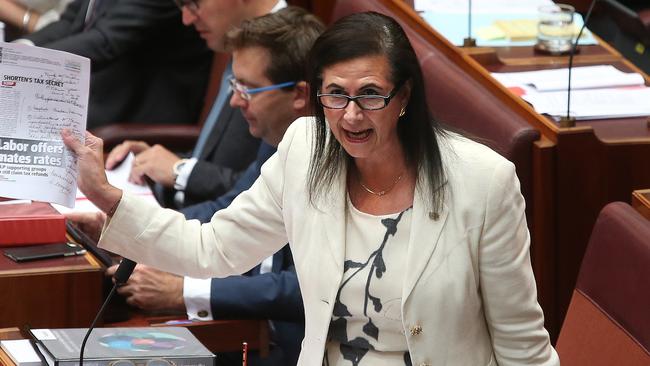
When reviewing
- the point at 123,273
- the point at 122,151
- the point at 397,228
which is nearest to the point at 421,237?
the point at 397,228

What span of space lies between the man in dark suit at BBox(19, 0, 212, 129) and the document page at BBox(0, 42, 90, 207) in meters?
2.05

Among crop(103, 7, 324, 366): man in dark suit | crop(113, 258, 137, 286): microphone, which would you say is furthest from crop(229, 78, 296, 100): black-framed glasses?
crop(113, 258, 137, 286): microphone

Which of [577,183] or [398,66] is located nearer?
[398,66]

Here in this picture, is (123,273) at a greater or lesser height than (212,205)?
greater

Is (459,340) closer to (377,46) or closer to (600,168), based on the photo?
(377,46)

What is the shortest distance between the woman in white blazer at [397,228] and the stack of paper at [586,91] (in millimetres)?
790

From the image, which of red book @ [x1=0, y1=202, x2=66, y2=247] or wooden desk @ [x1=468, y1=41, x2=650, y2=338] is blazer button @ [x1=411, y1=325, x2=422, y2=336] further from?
red book @ [x1=0, y1=202, x2=66, y2=247]

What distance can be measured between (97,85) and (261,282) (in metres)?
1.89

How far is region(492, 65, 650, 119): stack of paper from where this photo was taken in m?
2.65

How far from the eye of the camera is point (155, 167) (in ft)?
10.5

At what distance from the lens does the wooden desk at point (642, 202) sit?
6.97 ft

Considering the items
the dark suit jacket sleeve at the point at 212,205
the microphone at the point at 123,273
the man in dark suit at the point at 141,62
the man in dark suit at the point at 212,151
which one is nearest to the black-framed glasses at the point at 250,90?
the dark suit jacket sleeve at the point at 212,205

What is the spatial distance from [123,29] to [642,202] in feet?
7.34

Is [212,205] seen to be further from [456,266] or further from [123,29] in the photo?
[123,29]
